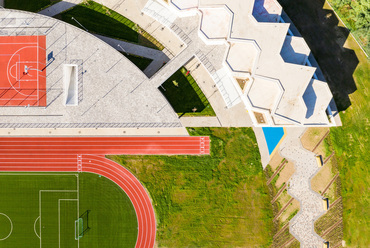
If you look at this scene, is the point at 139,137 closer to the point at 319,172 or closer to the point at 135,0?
the point at 135,0

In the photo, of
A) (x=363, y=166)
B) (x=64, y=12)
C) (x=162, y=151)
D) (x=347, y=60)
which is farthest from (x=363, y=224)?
(x=64, y=12)

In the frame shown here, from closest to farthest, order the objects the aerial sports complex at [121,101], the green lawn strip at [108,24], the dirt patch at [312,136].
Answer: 1. the aerial sports complex at [121,101]
2. the dirt patch at [312,136]
3. the green lawn strip at [108,24]

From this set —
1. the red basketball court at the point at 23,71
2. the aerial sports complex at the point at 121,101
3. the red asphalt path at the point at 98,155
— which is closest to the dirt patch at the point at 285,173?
the aerial sports complex at the point at 121,101

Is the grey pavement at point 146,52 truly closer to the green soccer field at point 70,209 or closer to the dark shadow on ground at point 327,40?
the green soccer field at point 70,209

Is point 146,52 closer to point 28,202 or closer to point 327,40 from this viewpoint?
point 327,40

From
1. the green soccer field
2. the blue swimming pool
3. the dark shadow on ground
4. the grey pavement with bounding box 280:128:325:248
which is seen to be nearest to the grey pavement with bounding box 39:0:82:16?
the green soccer field

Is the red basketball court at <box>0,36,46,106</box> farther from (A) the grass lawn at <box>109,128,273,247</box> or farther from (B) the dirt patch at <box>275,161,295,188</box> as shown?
(B) the dirt patch at <box>275,161,295,188</box>

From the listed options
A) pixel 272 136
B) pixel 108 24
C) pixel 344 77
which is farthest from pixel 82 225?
pixel 344 77
